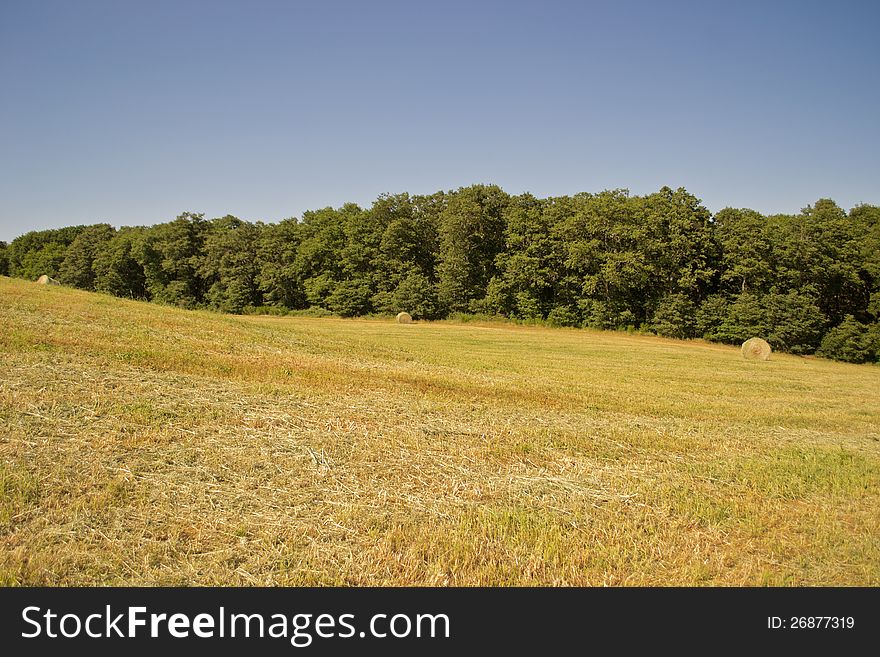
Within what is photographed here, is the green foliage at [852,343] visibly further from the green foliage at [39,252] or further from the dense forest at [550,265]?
the green foliage at [39,252]

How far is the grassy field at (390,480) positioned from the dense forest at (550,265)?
131ft

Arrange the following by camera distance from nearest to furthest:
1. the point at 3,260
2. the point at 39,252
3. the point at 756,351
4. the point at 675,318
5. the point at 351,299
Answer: the point at 756,351 < the point at 675,318 < the point at 351,299 < the point at 39,252 < the point at 3,260

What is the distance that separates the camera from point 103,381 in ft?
35.1

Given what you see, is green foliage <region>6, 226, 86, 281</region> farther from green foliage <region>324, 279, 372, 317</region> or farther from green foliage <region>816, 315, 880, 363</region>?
green foliage <region>816, 315, 880, 363</region>

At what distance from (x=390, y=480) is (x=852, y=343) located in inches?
2108

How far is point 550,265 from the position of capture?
61.3 m

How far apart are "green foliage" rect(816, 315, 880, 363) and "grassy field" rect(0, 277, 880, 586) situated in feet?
128

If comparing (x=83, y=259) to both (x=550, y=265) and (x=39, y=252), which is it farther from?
(x=550, y=265)

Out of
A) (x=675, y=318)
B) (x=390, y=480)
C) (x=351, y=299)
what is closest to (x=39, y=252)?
(x=351, y=299)

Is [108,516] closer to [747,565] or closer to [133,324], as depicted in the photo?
[747,565]

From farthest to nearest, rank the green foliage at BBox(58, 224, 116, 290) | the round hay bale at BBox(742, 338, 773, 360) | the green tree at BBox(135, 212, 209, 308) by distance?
the green foliage at BBox(58, 224, 116, 290) < the green tree at BBox(135, 212, 209, 308) < the round hay bale at BBox(742, 338, 773, 360)

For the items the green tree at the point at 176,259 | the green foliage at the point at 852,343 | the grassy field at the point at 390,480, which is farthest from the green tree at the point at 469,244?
the grassy field at the point at 390,480

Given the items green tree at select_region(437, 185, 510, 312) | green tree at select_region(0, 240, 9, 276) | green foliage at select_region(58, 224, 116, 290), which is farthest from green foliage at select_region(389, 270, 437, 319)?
green tree at select_region(0, 240, 9, 276)

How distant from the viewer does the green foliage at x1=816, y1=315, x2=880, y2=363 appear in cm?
4709
